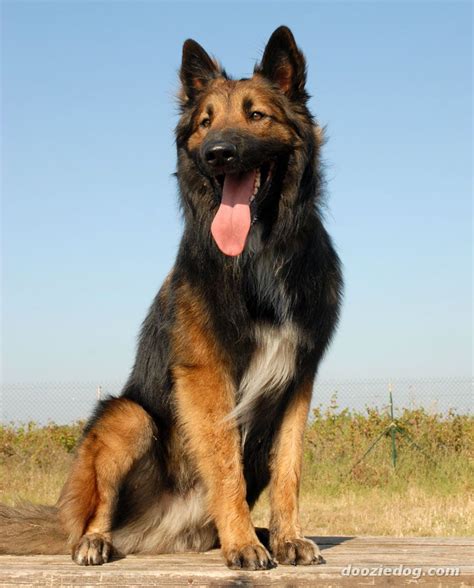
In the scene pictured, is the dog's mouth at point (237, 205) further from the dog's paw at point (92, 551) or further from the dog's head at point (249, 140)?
the dog's paw at point (92, 551)

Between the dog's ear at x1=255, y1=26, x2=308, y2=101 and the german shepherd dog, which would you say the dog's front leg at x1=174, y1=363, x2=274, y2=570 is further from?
the dog's ear at x1=255, y1=26, x2=308, y2=101

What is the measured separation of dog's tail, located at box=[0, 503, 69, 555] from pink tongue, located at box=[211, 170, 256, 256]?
1.90 metres

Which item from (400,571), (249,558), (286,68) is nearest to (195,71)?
(286,68)

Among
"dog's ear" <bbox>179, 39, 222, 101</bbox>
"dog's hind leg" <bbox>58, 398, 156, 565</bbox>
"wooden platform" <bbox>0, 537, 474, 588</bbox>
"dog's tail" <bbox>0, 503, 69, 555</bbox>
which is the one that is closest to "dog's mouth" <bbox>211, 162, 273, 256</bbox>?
"dog's ear" <bbox>179, 39, 222, 101</bbox>

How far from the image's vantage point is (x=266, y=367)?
12.6 feet

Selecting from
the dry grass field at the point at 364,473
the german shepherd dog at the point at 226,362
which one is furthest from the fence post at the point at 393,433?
the german shepherd dog at the point at 226,362

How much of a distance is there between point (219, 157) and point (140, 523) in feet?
7.06

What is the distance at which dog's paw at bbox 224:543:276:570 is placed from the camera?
11.7ft

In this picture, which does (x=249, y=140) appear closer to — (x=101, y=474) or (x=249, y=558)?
(x=101, y=474)

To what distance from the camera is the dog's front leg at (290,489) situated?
3.76m

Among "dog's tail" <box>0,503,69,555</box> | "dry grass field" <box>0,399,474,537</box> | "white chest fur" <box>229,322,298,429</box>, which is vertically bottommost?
"dry grass field" <box>0,399,474,537</box>

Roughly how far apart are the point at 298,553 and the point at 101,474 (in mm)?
1168

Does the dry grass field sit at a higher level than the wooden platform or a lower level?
lower

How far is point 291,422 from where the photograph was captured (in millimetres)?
4055
